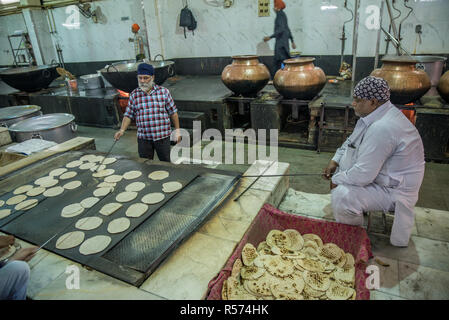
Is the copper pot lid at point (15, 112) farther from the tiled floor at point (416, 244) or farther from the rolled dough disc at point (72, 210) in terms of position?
the tiled floor at point (416, 244)

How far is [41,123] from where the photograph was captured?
435cm

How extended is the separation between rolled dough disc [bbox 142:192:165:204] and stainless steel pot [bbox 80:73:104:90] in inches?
232

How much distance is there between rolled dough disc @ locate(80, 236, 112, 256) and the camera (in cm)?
200

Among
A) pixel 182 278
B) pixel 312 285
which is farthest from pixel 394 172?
pixel 182 278

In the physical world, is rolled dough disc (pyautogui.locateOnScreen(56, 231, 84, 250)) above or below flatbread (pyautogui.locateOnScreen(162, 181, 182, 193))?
below

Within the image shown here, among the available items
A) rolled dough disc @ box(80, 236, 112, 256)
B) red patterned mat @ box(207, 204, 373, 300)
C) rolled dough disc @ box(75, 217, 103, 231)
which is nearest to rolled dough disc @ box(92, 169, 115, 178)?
rolled dough disc @ box(75, 217, 103, 231)

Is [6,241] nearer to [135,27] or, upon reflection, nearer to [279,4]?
[279,4]

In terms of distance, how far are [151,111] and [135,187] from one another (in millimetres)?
1145

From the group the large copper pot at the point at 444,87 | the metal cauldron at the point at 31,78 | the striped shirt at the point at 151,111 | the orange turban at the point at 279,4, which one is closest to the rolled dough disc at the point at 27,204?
the striped shirt at the point at 151,111

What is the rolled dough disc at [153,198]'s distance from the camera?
98.5 inches

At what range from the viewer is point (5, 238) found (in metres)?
1.95

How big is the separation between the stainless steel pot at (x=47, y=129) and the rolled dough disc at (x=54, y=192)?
166 cm

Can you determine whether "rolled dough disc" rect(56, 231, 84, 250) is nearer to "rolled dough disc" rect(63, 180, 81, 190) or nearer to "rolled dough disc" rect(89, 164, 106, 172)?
"rolled dough disc" rect(63, 180, 81, 190)
